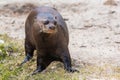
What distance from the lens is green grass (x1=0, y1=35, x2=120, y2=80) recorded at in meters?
5.16

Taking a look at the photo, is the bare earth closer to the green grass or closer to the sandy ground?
the sandy ground

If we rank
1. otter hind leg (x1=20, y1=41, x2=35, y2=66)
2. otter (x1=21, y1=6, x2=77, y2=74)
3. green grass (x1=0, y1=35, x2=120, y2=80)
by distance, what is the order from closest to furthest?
otter (x1=21, y1=6, x2=77, y2=74), green grass (x1=0, y1=35, x2=120, y2=80), otter hind leg (x1=20, y1=41, x2=35, y2=66)

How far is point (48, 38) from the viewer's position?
4992mm

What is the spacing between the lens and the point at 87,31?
280 inches

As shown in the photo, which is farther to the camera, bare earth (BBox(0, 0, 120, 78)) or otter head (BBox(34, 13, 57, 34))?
bare earth (BBox(0, 0, 120, 78))

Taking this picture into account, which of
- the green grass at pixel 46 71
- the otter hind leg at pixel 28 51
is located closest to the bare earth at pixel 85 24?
the green grass at pixel 46 71

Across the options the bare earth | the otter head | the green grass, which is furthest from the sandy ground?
the otter head

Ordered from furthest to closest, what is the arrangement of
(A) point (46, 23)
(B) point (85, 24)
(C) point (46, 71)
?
(B) point (85, 24) < (C) point (46, 71) < (A) point (46, 23)

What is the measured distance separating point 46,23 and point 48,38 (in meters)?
0.23

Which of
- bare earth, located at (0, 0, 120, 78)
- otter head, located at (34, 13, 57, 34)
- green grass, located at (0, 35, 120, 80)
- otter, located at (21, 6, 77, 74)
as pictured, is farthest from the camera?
bare earth, located at (0, 0, 120, 78)

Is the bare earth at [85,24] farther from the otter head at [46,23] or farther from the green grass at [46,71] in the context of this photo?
the otter head at [46,23]

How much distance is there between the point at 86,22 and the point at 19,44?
1.39 meters

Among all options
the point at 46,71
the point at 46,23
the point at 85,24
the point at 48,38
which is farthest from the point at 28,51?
the point at 85,24

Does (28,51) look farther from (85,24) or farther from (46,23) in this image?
(85,24)
